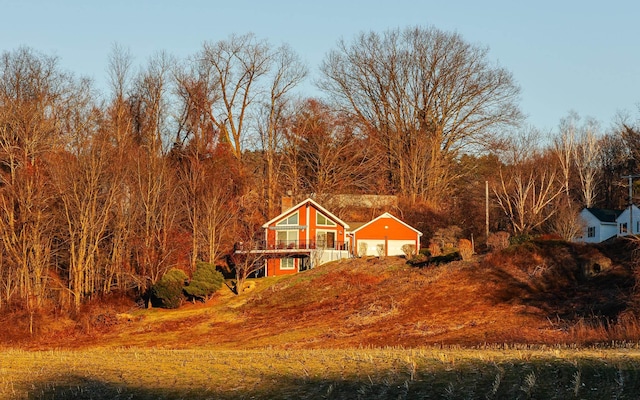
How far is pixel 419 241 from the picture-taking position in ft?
243

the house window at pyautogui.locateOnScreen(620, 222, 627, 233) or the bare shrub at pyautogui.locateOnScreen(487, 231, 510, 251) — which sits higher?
the house window at pyautogui.locateOnScreen(620, 222, 627, 233)

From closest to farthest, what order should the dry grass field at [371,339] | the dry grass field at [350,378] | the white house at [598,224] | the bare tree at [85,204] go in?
1. the dry grass field at [350,378]
2. the dry grass field at [371,339]
3. the bare tree at [85,204]
4. the white house at [598,224]

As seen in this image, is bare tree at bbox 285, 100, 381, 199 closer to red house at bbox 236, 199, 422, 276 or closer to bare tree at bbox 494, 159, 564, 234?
red house at bbox 236, 199, 422, 276

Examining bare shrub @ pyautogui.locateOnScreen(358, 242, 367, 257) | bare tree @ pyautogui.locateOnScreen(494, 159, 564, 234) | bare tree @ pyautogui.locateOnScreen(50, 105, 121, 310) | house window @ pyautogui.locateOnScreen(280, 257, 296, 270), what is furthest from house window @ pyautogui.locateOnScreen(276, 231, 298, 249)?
bare tree @ pyautogui.locateOnScreen(494, 159, 564, 234)

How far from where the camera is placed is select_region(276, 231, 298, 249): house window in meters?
69.3

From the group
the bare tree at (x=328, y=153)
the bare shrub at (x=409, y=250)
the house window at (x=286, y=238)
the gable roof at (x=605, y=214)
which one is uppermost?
the bare tree at (x=328, y=153)

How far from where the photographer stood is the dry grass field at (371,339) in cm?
1673

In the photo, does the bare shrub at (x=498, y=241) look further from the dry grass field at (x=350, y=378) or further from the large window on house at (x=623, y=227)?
the dry grass field at (x=350, y=378)

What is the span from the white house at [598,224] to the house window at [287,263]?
23.7 meters

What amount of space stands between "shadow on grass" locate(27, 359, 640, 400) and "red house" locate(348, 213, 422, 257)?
5308 centimetres

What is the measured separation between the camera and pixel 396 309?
155 feet

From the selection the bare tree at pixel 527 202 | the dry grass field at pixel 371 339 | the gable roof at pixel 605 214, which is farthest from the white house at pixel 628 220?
the dry grass field at pixel 371 339

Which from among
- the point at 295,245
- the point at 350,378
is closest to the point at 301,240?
the point at 295,245

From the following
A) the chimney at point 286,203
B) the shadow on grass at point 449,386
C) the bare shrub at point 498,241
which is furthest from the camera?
the chimney at point 286,203
